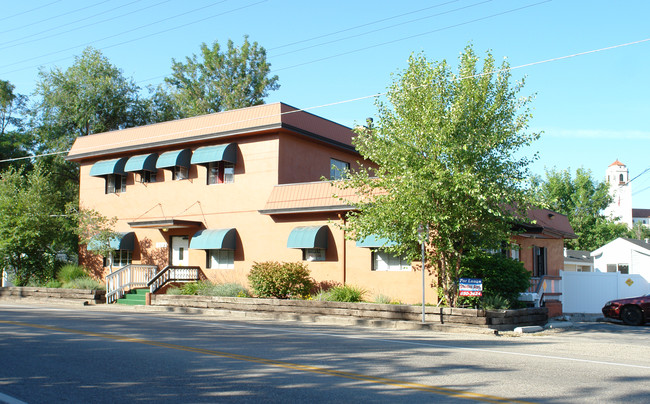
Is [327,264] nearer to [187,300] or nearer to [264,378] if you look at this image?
[187,300]

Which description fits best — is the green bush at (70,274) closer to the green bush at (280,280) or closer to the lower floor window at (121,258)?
the lower floor window at (121,258)

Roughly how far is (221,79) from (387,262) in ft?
109

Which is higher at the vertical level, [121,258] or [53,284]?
[121,258]

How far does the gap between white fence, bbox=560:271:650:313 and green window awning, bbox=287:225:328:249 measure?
9.98 meters

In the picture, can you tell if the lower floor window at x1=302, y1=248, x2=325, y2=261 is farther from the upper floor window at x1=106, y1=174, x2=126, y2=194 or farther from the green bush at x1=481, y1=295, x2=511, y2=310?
the upper floor window at x1=106, y1=174, x2=126, y2=194

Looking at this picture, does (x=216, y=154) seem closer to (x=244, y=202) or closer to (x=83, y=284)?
(x=244, y=202)

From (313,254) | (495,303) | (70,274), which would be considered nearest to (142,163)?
(70,274)

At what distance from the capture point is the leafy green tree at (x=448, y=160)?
55.1 ft

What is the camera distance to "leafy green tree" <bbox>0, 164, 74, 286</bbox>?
27.9 meters

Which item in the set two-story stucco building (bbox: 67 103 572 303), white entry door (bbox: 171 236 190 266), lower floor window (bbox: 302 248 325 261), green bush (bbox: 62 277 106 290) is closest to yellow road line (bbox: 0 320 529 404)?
two-story stucco building (bbox: 67 103 572 303)

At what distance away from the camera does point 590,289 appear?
24875mm

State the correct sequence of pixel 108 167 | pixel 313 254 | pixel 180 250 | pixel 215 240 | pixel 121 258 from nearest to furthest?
1. pixel 313 254
2. pixel 215 240
3. pixel 180 250
4. pixel 121 258
5. pixel 108 167

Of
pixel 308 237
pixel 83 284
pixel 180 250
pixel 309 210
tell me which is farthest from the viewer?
pixel 180 250

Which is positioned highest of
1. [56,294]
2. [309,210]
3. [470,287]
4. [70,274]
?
[309,210]
